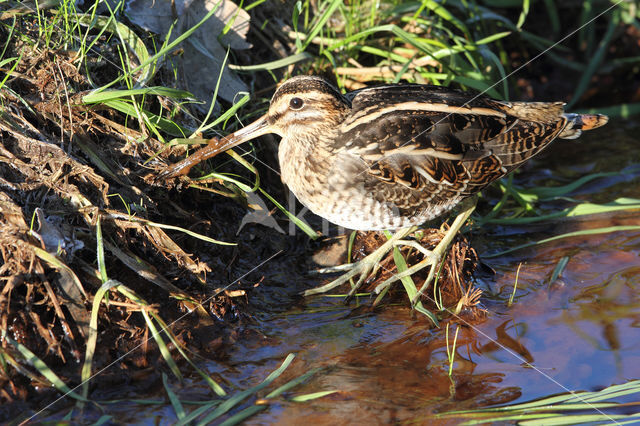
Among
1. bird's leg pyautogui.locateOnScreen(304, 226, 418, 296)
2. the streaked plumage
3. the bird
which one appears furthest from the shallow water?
the streaked plumage

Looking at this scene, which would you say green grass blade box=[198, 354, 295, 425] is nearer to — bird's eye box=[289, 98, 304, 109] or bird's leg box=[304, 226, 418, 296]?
bird's leg box=[304, 226, 418, 296]

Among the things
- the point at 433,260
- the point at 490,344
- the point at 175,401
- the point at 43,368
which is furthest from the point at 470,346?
the point at 43,368

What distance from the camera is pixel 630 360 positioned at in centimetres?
362

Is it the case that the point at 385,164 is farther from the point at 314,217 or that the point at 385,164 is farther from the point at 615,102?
the point at 615,102

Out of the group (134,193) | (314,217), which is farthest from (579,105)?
(134,193)

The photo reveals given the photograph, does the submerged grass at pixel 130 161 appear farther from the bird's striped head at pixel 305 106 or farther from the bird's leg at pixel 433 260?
the bird's striped head at pixel 305 106

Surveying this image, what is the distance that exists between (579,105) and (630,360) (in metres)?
3.60

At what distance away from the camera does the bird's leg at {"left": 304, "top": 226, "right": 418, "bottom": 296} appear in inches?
166

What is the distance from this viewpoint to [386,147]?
3.92 metres

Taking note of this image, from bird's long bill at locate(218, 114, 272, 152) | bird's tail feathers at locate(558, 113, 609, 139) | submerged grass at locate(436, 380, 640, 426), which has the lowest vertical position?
submerged grass at locate(436, 380, 640, 426)

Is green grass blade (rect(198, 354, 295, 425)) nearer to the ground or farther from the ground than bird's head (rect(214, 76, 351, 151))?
nearer to the ground

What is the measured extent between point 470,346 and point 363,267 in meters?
0.85

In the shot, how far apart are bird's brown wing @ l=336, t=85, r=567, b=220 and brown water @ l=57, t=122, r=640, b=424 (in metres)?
0.69

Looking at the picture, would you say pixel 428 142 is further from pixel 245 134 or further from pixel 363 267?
pixel 245 134
